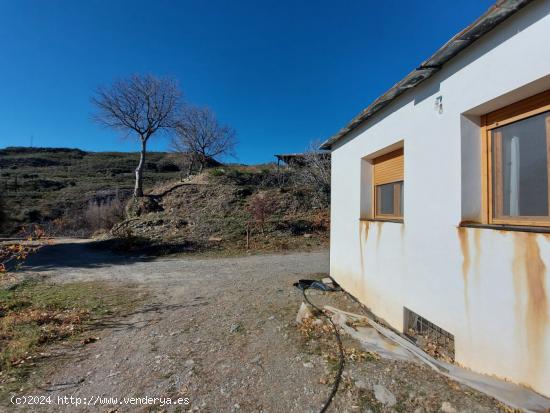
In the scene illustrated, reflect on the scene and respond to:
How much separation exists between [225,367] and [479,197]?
10.3ft

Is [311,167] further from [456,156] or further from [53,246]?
[456,156]

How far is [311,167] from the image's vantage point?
18.4 metres

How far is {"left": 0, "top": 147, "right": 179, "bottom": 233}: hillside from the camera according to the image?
25.3 metres

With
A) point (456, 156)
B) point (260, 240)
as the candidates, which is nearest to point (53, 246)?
point (260, 240)

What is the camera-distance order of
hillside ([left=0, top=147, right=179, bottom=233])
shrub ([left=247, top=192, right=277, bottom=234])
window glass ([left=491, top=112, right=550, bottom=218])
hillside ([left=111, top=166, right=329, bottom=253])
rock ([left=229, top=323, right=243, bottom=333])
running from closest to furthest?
window glass ([left=491, top=112, right=550, bottom=218]) → rock ([left=229, top=323, right=243, bottom=333]) → hillside ([left=111, top=166, right=329, bottom=253]) → shrub ([left=247, top=192, right=277, bottom=234]) → hillside ([left=0, top=147, right=179, bottom=233])

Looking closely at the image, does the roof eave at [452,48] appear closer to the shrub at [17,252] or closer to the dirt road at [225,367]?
the dirt road at [225,367]

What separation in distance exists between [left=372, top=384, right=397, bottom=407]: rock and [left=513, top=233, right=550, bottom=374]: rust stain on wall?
41.8 inches

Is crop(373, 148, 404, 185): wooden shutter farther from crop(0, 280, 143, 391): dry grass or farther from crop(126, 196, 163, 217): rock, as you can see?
crop(126, 196, 163, 217): rock

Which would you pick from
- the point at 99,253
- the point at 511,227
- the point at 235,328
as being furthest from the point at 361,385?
the point at 99,253

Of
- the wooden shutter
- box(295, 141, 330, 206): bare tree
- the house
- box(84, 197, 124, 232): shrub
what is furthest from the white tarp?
box(84, 197, 124, 232): shrub

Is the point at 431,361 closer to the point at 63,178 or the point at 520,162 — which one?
the point at 520,162

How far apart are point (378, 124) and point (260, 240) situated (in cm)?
948

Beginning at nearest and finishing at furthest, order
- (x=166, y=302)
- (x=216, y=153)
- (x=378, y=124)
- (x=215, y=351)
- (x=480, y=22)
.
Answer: (x=480, y=22)
(x=215, y=351)
(x=378, y=124)
(x=166, y=302)
(x=216, y=153)

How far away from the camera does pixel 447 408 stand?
221cm
